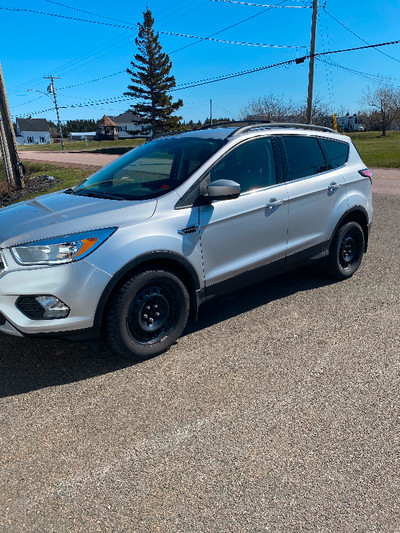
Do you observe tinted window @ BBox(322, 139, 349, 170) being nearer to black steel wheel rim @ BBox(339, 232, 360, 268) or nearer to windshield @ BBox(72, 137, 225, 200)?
black steel wheel rim @ BBox(339, 232, 360, 268)

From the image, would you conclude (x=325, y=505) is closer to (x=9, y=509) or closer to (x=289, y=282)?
(x=9, y=509)

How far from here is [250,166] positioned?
13.7ft

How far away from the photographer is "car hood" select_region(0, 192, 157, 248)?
3.18m

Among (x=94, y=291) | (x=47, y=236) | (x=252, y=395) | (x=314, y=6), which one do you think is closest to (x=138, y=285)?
(x=94, y=291)

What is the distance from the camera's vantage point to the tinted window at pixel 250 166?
156 inches

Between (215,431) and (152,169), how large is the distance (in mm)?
2504

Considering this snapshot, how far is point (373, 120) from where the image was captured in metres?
67.5

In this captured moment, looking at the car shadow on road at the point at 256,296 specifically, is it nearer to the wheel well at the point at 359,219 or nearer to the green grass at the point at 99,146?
the wheel well at the point at 359,219

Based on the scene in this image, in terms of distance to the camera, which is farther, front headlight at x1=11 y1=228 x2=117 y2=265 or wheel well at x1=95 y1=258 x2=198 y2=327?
wheel well at x1=95 y1=258 x2=198 y2=327

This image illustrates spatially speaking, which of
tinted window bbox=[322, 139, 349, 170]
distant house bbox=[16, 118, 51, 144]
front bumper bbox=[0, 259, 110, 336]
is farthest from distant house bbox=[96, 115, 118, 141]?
front bumper bbox=[0, 259, 110, 336]

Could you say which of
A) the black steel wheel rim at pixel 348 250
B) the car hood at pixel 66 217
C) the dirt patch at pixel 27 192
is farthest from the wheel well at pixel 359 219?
the dirt patch at pixel 27 192

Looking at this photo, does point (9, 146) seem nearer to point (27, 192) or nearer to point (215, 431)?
point (27, 192)

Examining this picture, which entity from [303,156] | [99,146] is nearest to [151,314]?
[303,156]

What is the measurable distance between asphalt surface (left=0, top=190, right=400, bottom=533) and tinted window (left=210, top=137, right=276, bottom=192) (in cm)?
129
